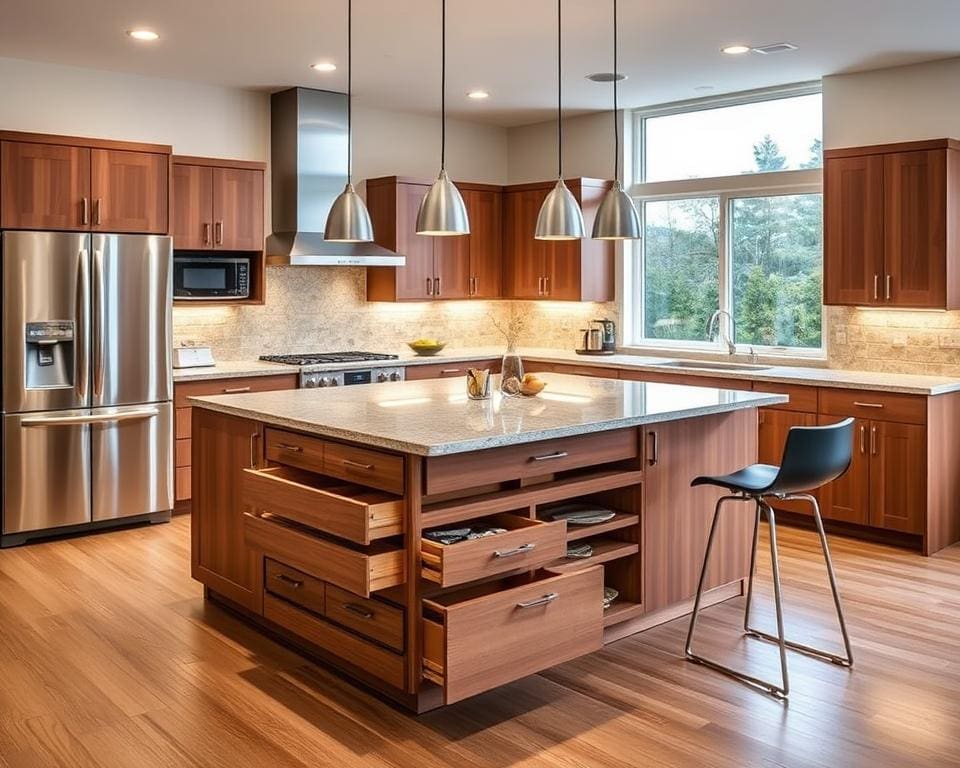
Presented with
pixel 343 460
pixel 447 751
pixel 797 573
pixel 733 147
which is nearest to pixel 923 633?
pixel 797 573

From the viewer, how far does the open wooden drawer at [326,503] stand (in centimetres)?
303

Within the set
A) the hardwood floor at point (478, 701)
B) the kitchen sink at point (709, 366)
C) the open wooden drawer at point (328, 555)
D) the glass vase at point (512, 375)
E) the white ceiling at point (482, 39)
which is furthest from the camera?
the kitchen sink at point (709, 366)

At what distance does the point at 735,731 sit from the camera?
120 inches

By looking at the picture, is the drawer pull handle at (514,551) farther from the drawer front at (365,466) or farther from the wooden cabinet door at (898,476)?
the wooden cabinet door at (898,476)

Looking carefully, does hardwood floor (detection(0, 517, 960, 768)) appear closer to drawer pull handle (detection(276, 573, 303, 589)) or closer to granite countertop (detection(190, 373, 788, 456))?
drawer pull handle (detection(276, 573, 303, 589))

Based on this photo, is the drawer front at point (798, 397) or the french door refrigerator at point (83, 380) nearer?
the french door refrigerator at point (83, 380)

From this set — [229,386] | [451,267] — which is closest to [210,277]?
[229,386]

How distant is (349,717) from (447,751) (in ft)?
1.30

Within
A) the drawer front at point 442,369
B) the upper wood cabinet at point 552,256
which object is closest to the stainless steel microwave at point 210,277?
the drawer front at point 442,369

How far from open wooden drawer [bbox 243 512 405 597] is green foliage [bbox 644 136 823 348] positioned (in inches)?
164

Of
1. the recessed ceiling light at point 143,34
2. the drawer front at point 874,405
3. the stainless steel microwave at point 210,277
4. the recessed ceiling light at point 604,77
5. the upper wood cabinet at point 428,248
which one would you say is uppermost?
the recessed ceiling light at point 604,77

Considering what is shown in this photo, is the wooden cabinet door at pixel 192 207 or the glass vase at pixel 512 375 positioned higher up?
the wooden cabinet door at pixel 192 207

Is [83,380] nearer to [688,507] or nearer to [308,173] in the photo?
[308,173]

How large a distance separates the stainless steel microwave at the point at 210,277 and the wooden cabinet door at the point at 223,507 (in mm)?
2040
